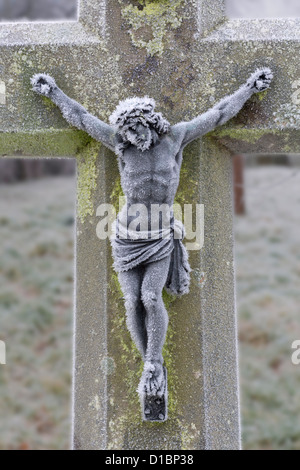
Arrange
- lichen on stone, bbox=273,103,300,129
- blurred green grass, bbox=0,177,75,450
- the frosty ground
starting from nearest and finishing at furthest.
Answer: lichen on stone, bbox=273,103,300,129 → the frosty ground → blurred green grass, bbox=0,177,75,450

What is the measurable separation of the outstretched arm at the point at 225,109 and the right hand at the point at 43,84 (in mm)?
648

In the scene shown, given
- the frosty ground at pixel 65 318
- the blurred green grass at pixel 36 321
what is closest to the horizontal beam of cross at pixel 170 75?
the frosty ground at pixel 65 318

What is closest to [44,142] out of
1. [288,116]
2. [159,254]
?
[159,254]

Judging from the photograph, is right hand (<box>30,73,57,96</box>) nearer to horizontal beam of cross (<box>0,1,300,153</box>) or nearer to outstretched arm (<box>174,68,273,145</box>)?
horizontal beam of cross (<box>0,1,300,153</box>)

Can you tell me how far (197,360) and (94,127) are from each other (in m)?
1.20

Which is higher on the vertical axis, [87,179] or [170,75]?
[170,75]

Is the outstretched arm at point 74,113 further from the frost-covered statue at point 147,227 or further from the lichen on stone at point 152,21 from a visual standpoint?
the lichen on stone at point 152,21

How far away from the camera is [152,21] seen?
3260 mm

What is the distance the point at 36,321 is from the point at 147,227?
456 cm

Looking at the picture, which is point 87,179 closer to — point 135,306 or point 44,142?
point 44,142

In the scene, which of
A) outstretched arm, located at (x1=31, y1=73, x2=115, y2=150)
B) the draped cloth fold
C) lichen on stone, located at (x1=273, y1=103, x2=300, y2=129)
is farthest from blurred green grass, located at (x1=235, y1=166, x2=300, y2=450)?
outstretched arm, located at (x1=31, y1=73, x2=115, y2=150)

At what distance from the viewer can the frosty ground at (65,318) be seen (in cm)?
598

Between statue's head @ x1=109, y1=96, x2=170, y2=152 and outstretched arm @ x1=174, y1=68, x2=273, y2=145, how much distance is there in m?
0.15

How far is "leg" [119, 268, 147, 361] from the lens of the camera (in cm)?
295
